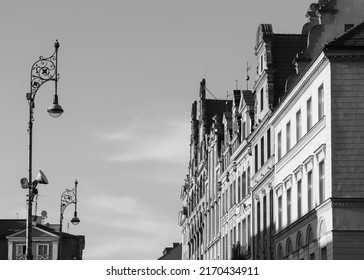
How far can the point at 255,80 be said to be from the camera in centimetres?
6700

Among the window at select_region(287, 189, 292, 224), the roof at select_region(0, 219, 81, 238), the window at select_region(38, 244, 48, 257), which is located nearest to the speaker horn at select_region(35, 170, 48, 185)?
the window at select_region(287, 189, 292, 224)

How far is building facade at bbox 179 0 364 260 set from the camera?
48750 millimetres

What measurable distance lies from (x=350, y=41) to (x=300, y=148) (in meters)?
6.67

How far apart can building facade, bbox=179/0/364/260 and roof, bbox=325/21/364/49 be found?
0.04 metres

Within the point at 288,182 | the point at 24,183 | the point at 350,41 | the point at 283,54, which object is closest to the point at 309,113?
the point at 350,41

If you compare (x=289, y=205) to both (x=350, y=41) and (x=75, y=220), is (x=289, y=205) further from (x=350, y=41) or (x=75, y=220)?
(x=75, y=220)

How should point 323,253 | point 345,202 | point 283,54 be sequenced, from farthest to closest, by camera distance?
point 283,54 < point 323,253 < point 345,202

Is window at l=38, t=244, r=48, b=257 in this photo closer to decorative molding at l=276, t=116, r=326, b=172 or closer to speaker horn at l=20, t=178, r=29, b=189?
decorative molding at l=276, t=116, r=326, b=172

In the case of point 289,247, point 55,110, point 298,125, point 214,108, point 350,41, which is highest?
point 214,108

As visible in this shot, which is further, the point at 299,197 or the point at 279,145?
the point at 279,145

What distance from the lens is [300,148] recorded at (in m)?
54.8
